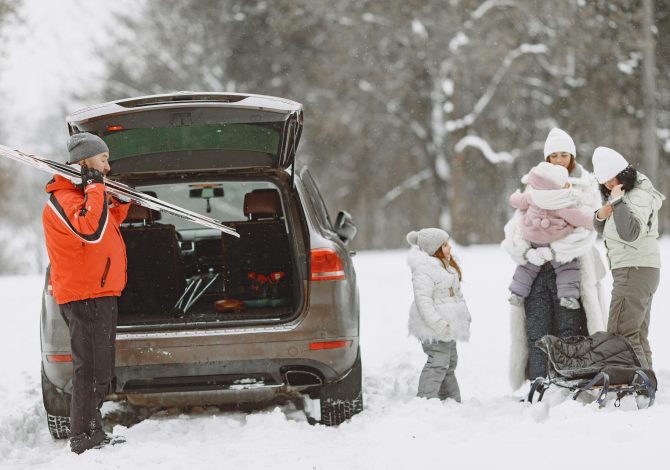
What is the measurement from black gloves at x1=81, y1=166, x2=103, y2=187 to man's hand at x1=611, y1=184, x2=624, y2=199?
2.99 meters

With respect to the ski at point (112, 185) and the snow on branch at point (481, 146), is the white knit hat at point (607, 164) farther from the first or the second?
the snow on branch at point (481, 146)

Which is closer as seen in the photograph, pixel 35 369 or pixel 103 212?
pixel 103 212

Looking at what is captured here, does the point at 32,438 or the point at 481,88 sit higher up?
the point at 481,88

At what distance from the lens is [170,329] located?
482cm

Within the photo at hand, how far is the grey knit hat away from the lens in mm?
4449

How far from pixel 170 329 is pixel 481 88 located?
1933 centimetres

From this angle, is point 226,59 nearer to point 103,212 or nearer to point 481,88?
point 481,88

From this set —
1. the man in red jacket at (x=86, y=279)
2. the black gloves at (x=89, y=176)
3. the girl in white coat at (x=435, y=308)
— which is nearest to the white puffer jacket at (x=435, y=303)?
the girl in white coat at (x=435, y=308)

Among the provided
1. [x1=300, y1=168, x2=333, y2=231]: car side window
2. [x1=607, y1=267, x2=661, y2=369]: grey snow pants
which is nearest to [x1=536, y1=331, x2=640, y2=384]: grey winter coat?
[x1=607, y1=267, x2=661, y2=369]: grey snow pants

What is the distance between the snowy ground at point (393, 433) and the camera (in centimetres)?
386

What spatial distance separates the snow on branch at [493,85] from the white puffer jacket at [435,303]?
1728cm

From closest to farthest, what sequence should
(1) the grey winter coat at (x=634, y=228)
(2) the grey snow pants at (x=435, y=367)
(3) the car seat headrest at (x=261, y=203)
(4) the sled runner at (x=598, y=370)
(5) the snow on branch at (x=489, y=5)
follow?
(4) the sled runner at (x=598, y=370), (1) the grey winter coat at (x=634, y=228), (2) the grey snow pants at (x=435, y=367), (3) the car seat headrest at (x=261, y=203), (5) the snow on branch at (x=489, y=5)

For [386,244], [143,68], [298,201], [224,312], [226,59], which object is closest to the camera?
[298,201]

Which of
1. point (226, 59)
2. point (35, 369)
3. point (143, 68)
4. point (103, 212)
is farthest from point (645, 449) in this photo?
point (143, 68)
